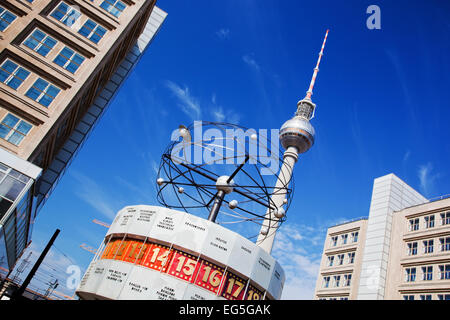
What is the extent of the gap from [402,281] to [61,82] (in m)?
40.4

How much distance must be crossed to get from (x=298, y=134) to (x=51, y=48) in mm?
56389

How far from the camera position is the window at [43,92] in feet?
84.3

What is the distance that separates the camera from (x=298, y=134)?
2955 inches

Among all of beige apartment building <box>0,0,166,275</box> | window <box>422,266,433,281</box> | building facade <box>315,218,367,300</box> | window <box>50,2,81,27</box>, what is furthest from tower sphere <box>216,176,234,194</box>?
building facade <box>315,218,367,300</box>

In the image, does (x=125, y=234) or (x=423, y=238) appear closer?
(x=125, y=234)

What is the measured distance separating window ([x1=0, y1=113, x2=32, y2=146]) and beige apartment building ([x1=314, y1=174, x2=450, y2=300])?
125ft

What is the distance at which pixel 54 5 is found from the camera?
2889 cm

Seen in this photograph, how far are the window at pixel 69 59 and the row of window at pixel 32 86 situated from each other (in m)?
2.14

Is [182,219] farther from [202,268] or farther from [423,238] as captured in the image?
[423,238]

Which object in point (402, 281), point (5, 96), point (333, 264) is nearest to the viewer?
point (5, 96)

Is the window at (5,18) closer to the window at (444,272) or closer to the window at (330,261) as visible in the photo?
the window at (444,272)

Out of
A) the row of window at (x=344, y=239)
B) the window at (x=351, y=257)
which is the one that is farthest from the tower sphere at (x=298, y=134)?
the window at (x=351, y=257)

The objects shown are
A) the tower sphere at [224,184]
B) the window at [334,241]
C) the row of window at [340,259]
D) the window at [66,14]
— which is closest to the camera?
the tower sphere at [224,184]
